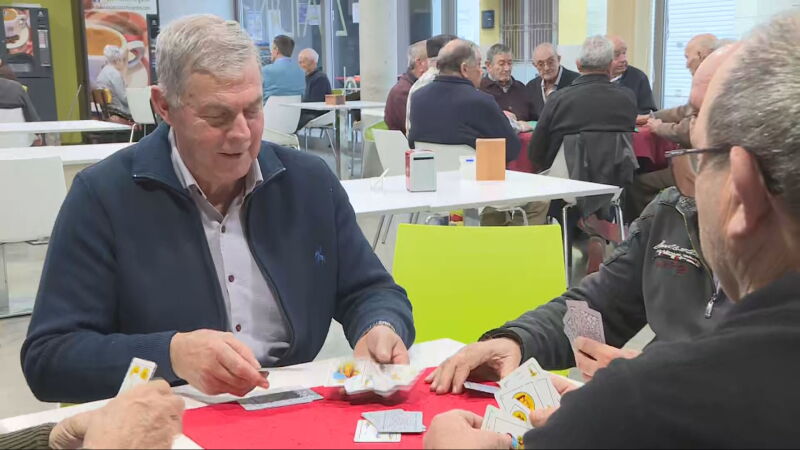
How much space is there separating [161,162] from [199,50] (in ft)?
0.87

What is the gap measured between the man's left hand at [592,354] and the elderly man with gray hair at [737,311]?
21.6 inches

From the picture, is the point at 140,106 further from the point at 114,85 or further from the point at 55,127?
the point at 114,85

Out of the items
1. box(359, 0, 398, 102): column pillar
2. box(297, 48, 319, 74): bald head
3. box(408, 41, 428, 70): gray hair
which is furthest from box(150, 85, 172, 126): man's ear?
box(297, 48, 319, 74): bald head

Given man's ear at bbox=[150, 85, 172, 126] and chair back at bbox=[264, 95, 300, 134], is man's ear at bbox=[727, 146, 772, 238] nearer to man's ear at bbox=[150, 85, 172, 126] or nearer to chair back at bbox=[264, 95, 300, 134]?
man's ear at bbox=[150, 85, 172, 126]

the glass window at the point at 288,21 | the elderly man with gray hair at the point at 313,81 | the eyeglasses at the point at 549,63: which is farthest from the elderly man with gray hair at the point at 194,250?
the glass window at the point at 288,21

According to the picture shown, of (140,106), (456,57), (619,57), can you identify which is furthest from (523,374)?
(140,106)

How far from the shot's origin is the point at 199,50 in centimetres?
181

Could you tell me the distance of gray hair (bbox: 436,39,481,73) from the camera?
5742mm

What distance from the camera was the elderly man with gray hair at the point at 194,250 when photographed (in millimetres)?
1752

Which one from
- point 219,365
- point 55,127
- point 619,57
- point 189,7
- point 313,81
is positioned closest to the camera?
point 219,365

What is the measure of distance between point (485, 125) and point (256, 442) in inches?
173

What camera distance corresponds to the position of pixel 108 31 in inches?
511

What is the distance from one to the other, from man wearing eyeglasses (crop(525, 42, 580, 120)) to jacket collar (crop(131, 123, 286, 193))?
5.73 m

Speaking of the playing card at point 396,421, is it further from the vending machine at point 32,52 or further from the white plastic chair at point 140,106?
the vending machine at point 32,52
